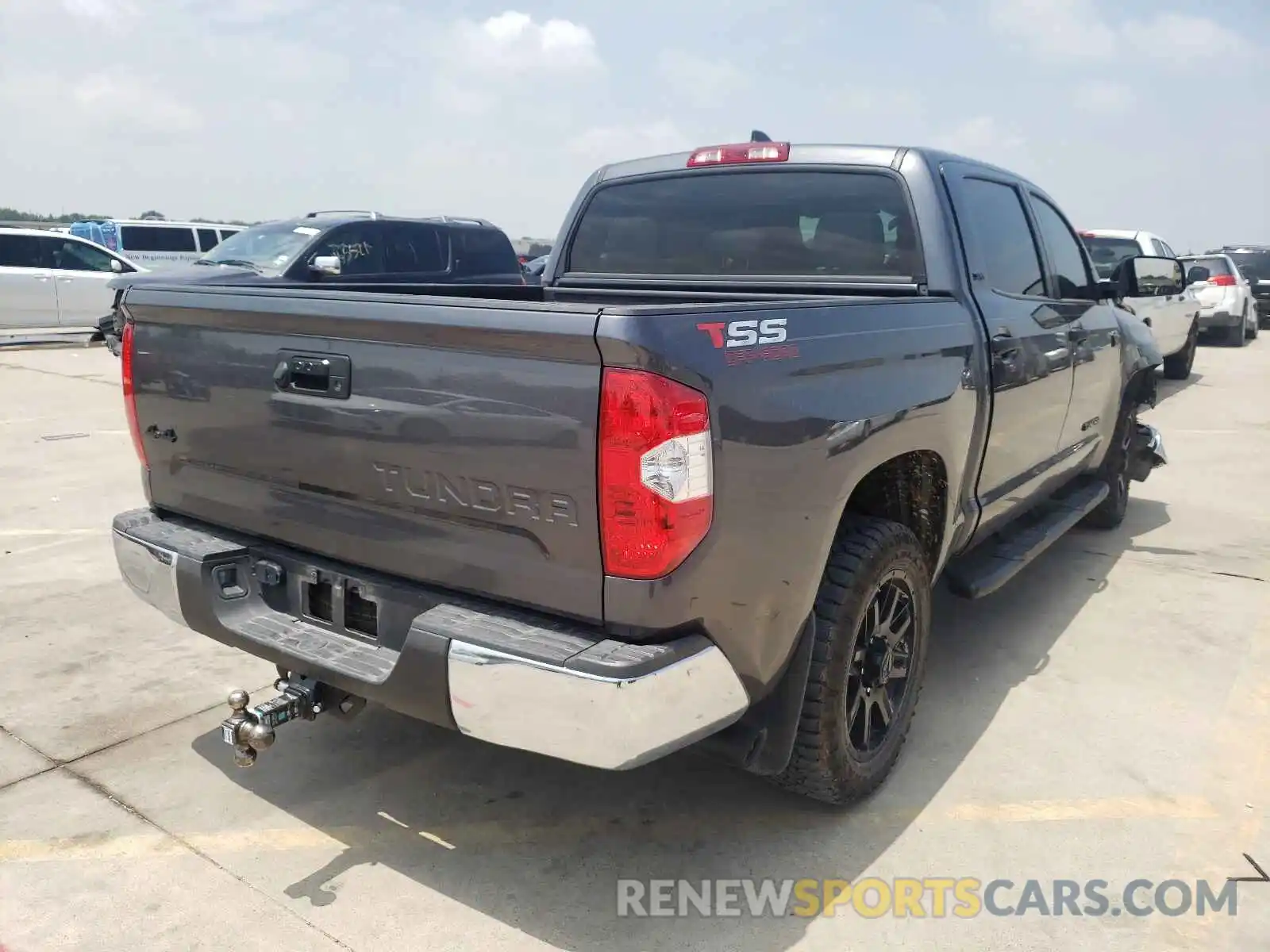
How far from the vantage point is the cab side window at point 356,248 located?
35.9ft

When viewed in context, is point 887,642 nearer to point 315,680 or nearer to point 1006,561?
point 1006,561

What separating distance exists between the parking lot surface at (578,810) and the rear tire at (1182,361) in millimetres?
Answer: 9490

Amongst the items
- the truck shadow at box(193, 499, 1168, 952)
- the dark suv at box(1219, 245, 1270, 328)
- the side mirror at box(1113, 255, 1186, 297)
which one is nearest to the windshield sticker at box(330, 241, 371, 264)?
the side mirror at box(1113, 255, 1186, 297)

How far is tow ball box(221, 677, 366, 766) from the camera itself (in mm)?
2621

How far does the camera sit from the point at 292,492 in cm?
277

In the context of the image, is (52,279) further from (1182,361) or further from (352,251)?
(1182,361)

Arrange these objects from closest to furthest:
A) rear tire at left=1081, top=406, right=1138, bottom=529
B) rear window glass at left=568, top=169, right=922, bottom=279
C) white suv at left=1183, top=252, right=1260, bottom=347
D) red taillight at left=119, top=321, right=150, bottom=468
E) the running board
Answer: red taillight at left=119, top=321, right=150, bottom=468 < rear window glass at left=568, top=169, right=922, bottom=279 < the running board < rear tire at left=1081, top=406, right=1138, bottom=529 < white suv at left=1183, top=252, right=1260, bottom=347

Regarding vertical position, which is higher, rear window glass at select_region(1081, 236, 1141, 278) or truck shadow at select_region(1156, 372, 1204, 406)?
rear window glass at select_region(1081, 236, 1141, 278)

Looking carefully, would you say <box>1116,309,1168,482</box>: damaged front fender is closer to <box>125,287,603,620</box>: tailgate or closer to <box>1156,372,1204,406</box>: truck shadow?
<box>125,287,603,620</box>: tailgate

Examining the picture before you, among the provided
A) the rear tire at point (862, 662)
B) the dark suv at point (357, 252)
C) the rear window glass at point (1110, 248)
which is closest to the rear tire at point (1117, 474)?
the rear tire at point (862, 662)

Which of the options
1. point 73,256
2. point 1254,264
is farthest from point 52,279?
point 1254,264

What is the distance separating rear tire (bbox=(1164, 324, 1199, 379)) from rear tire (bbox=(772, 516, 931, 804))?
1151cm

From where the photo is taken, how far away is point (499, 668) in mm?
2230

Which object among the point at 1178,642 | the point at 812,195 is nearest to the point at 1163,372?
the point at 1178,642
